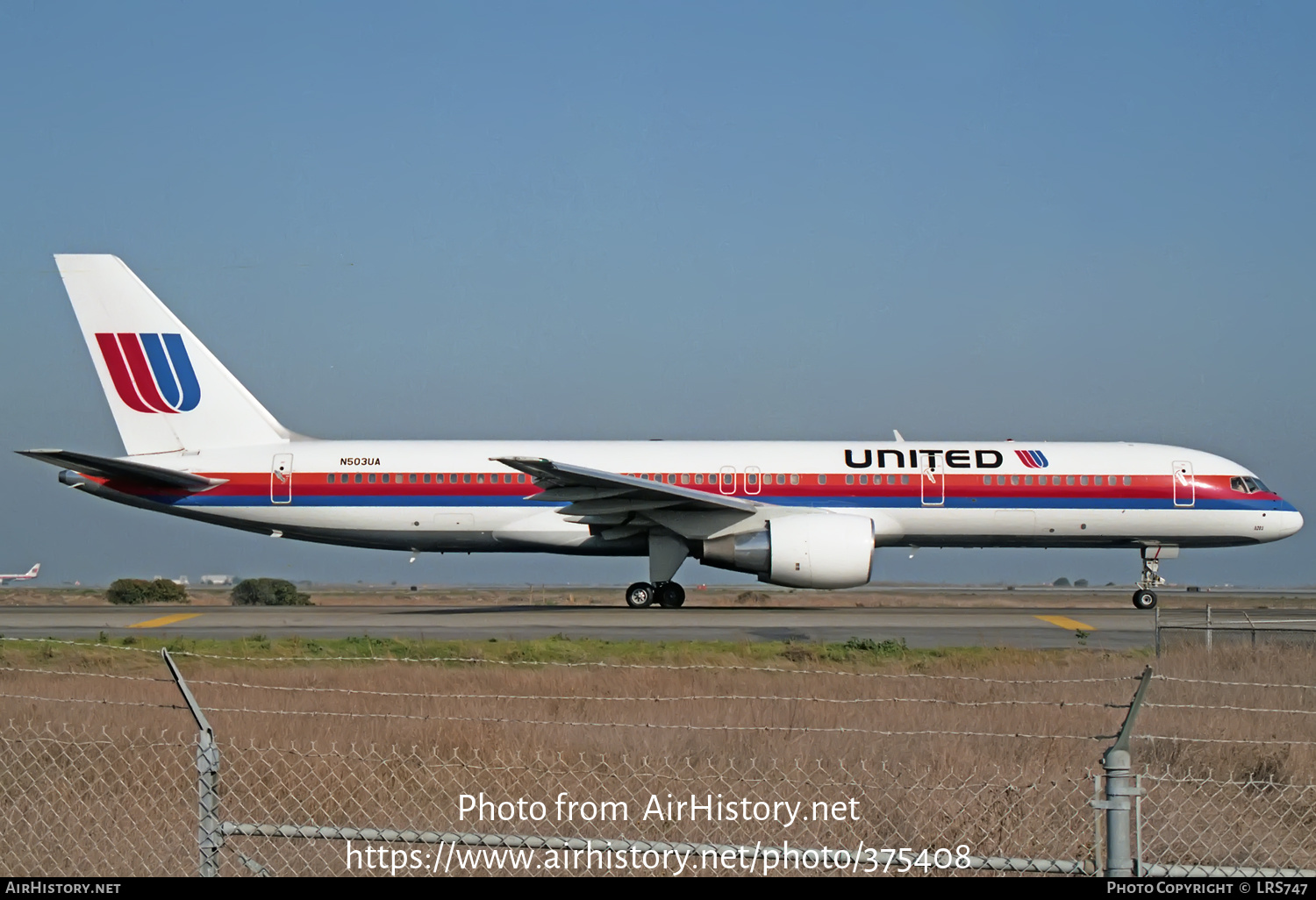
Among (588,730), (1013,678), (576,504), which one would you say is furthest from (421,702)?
(576,504)

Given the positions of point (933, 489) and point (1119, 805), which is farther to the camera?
point (933, 489)

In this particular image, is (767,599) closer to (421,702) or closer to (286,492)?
(286,492)

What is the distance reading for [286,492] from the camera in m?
25.9

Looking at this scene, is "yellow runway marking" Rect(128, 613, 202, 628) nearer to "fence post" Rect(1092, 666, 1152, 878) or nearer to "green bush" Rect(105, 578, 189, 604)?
"green bush" Rect(105, 578, 189, 604)

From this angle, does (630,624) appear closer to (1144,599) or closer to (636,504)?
(636,504)

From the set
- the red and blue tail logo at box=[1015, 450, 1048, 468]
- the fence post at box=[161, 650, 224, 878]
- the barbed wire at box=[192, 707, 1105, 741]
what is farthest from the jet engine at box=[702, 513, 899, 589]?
the fence post at box=[161, 650, 224, 878]

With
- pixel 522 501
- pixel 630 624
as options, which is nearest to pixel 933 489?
pixel 630 624

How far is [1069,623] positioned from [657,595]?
827 centimetres

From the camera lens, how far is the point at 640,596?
26.0 meters

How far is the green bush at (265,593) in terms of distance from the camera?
132 feet

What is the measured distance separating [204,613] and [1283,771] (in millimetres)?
21201

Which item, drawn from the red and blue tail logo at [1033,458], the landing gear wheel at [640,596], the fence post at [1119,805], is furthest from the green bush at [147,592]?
the fence post at [1119,805]

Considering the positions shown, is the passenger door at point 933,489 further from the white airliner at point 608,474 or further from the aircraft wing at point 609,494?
the aircraft wing at point 609,494

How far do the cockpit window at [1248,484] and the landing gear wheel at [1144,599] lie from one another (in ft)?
9.79
